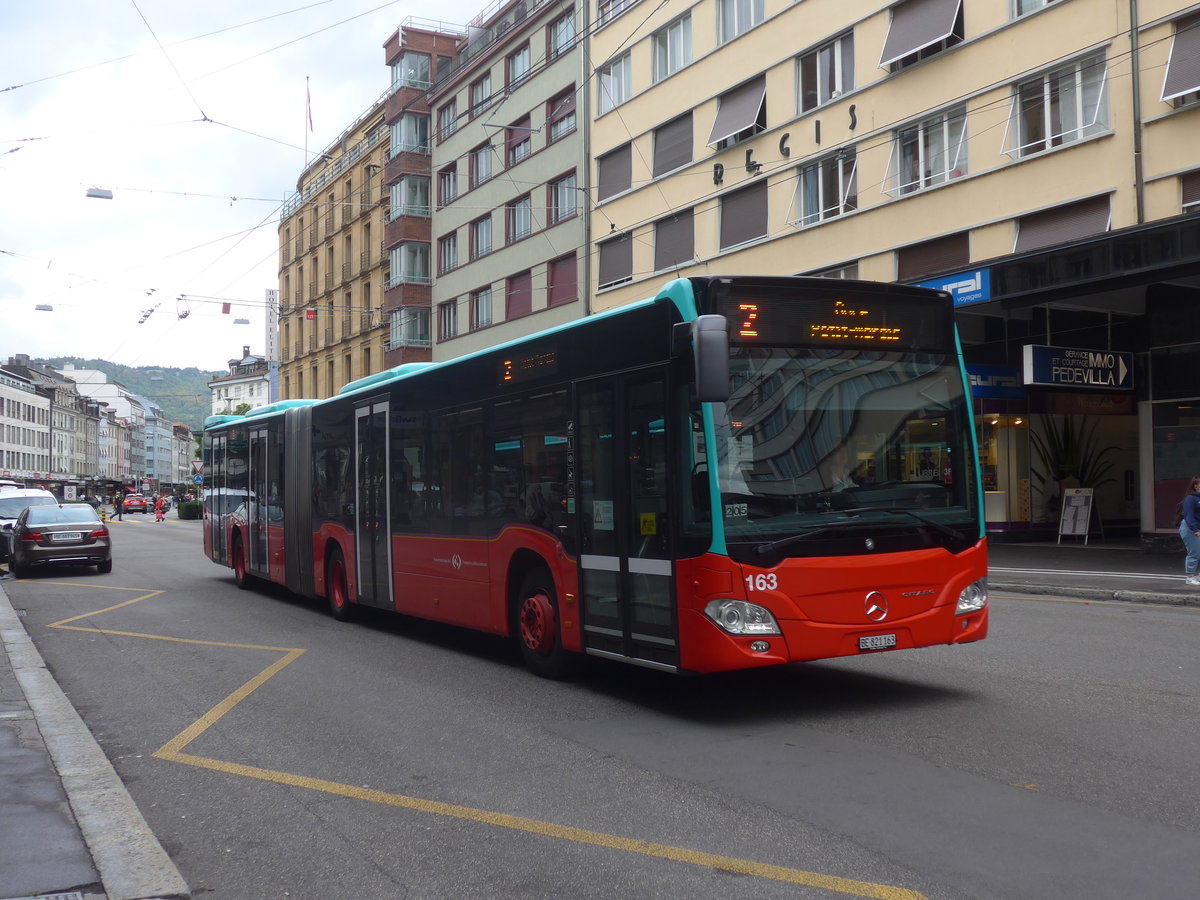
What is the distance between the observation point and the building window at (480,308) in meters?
43.7

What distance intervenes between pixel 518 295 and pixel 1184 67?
25399 mm

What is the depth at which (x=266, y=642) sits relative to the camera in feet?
39.8

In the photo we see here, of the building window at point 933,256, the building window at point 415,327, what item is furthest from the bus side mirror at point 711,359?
the building window at point 415,327

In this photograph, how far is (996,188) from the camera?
23250 millimetres

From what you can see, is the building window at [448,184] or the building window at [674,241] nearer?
the building window at [674,241]

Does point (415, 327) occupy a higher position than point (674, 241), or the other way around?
point (674, 241)

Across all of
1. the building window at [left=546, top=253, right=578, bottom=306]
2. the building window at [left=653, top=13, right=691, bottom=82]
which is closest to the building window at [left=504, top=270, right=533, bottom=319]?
the building window at [left=546, top=253, right=578, bottom=306]

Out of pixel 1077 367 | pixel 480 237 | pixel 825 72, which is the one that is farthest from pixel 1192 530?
pixel 480 237

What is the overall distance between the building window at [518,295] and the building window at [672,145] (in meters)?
8.45

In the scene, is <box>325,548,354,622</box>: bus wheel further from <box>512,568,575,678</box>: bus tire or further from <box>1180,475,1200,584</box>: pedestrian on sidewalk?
<box>1180,475,1200,584</box>: pedestrian on sidewalk

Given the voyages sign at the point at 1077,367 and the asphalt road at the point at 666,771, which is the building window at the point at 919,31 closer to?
the voyages sign at the point at 1077,367

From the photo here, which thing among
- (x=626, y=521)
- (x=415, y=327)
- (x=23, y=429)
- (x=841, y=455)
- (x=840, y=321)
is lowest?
(x=626, y=521)

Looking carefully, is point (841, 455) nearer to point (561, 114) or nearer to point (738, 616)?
point (738, 616)

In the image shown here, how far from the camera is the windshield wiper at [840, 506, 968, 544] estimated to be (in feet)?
24.8
